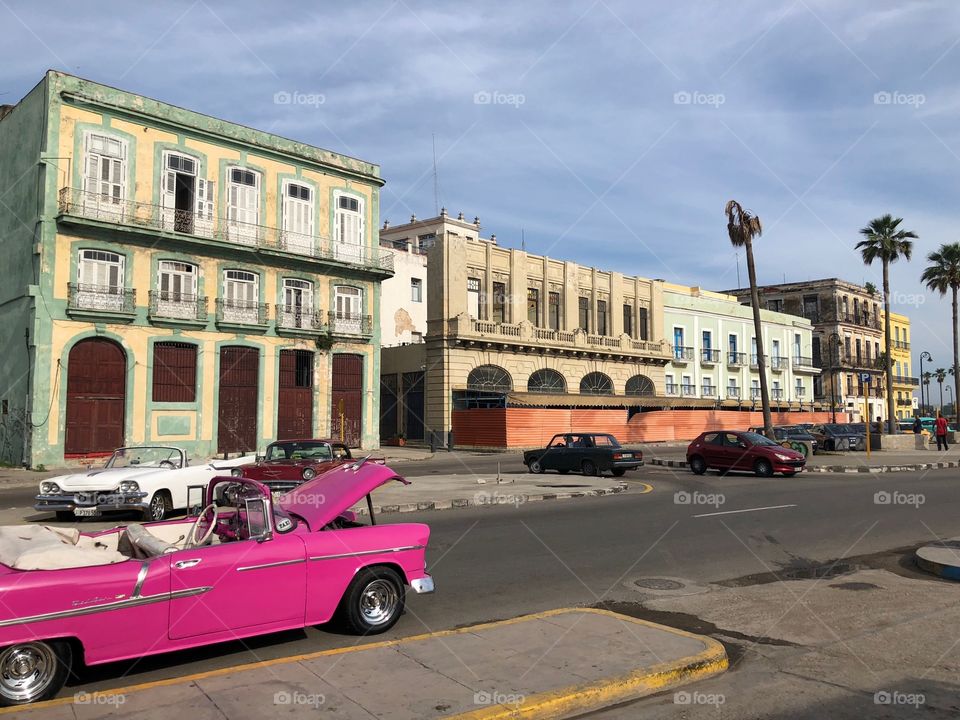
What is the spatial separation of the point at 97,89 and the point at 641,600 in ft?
97.0

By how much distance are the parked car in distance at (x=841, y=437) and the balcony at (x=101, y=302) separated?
31.1 meters

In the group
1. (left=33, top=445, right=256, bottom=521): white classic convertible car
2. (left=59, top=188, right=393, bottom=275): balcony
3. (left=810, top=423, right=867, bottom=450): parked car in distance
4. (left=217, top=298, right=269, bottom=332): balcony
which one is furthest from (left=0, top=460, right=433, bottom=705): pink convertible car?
(left=810, top=423, right=867, bottom=450): parked car in distance

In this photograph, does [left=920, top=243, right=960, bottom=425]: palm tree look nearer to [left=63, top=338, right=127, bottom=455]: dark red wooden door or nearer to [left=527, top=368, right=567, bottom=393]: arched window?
[left=527, top=368, right=567, bottom=393]: arched window

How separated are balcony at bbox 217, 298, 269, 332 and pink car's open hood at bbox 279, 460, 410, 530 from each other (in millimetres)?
26796

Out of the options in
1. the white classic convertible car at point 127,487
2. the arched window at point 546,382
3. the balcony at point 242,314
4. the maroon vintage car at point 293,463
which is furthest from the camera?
the arched window at point 546,382

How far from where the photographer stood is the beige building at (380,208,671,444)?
4244 centimetres

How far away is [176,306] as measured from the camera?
101ft

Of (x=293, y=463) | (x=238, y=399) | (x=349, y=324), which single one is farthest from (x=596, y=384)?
(x=293, y=463)

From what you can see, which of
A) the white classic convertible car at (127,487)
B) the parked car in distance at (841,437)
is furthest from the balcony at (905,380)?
the white classic convertible car at (127,487)

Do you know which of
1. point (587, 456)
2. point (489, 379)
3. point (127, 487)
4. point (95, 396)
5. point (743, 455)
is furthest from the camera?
point (489, 379)

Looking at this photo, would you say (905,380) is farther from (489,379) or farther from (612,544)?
(612,544)

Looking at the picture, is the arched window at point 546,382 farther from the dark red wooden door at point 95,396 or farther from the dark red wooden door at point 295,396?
the dark red wooden door at point 95,396

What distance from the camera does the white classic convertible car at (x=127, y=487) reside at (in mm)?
12656

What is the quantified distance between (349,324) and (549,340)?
1445 cm
